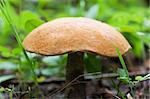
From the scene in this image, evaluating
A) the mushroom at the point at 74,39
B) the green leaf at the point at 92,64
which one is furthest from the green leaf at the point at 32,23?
the green leaf at the point at 92,64

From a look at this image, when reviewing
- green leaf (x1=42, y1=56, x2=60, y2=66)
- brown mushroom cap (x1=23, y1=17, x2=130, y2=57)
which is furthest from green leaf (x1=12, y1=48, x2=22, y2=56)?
brown mushroom cap (x1=23, y1=17, x2=130, y2=57)

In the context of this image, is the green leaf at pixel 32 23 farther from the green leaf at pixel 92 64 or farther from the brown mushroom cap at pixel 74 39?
the green leaf at pixel 92 64

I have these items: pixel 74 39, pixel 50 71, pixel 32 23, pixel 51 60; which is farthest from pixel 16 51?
pixel 74 39

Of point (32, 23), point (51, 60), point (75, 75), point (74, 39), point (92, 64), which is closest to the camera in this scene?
point (74, 39)

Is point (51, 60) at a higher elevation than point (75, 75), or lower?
higher

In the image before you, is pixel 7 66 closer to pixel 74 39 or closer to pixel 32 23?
pixel 32 23
